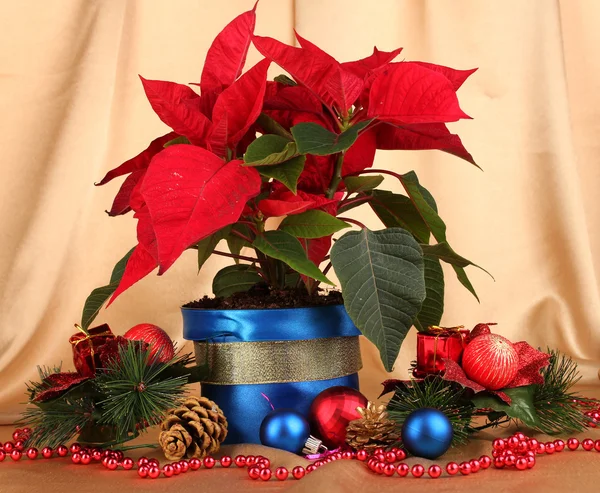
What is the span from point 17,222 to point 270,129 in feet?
2.57

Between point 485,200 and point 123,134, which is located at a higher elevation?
point 123,134

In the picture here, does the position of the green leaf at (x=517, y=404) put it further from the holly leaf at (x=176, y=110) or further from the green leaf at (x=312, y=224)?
the holly leaf at (x=176, y=110)

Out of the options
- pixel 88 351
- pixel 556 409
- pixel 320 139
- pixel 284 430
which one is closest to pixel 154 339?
pixel 88 351

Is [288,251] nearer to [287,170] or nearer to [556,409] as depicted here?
[287,170]

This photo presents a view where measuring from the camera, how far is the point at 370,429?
75 cm

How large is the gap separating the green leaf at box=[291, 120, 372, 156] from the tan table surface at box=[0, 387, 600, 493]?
281mm

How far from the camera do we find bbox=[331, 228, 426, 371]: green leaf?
708 mm

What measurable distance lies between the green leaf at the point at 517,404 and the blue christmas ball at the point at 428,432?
6cm

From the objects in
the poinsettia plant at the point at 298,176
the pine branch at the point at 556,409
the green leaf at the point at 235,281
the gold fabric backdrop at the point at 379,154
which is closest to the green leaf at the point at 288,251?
the poinsettia plant at the point at 298,176

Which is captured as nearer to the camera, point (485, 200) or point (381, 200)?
point (381, 200)

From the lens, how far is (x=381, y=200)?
2.85 feet

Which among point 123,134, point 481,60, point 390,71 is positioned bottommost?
point 390,71

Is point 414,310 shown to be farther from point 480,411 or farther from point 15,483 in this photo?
point 15,483

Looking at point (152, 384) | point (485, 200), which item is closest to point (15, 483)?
point (152, 384)
